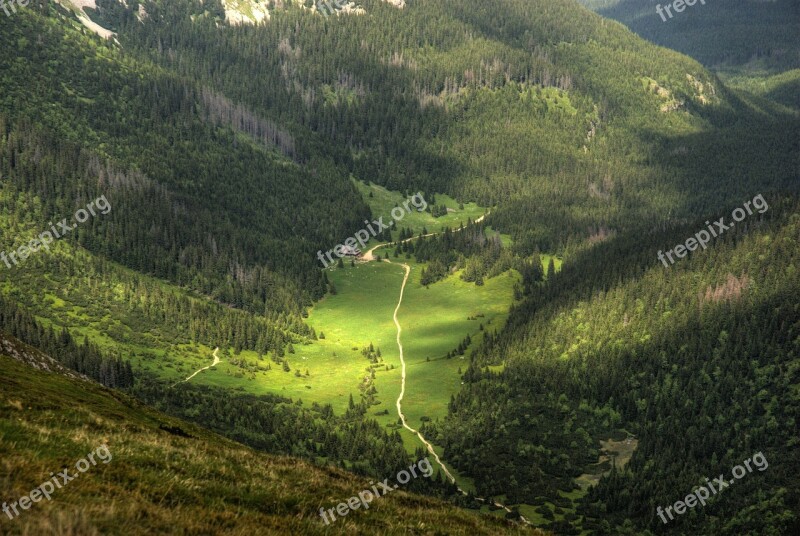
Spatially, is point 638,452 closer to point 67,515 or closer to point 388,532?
point 388,532

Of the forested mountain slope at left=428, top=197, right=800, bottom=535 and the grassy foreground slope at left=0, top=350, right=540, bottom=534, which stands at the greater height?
the grassy foreground slope at left=0, top=350, right=540, bottom=534

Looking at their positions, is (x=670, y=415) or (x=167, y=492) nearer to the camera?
(x=167, y=492)

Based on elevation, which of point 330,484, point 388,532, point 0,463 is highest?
point 0,463

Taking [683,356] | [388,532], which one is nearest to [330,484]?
[388,532]

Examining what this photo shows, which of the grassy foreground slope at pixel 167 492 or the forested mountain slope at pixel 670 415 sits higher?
the grassy foreground slope at pixel 167 492

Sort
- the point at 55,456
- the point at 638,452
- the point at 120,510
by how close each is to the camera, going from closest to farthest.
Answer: the point at 120,510, the point at 55,456, the point at 638,452

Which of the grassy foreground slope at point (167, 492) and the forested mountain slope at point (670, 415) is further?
the forested mountain slope at point (670, 415)

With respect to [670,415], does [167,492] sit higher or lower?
higher

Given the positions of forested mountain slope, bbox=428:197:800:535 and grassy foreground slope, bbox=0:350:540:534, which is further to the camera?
Answer: forested mountain slope, bbox=428:197:800:535
